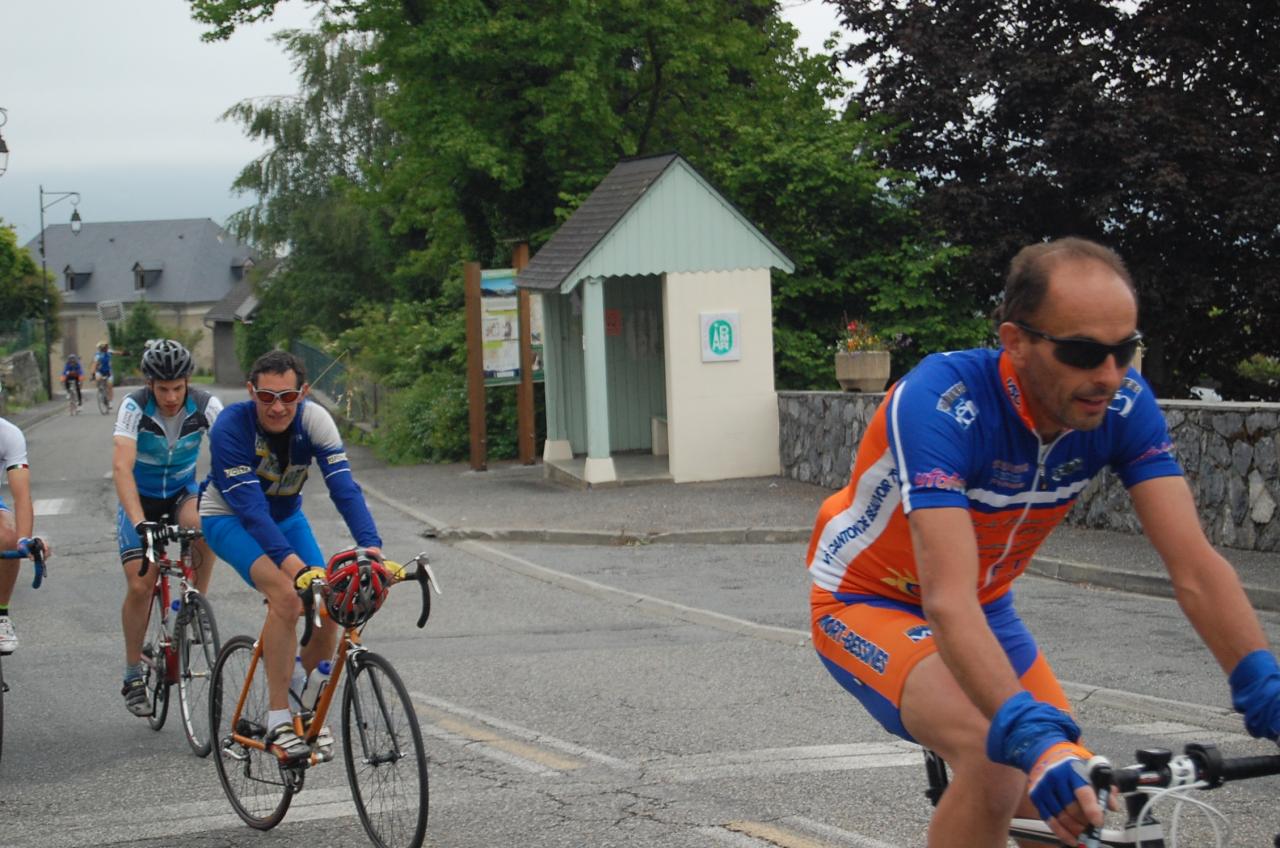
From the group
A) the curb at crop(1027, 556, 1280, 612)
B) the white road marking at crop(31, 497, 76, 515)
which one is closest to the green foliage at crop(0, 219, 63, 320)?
the white road marking at crop(31, 497, 76, 515)

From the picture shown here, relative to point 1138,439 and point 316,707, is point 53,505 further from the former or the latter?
point 1138,439

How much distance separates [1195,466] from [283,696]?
9.76 metres

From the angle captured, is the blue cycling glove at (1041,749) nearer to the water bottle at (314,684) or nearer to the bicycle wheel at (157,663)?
the water bottle at (314,684)

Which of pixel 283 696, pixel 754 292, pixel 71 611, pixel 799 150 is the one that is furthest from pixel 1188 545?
pixel 799 150

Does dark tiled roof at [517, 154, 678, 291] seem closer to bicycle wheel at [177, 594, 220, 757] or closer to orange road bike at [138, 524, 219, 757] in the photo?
orange road bike at [138, 524, 219, 757]

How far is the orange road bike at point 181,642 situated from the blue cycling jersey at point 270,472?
1228mm

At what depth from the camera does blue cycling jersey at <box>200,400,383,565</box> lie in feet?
19.4

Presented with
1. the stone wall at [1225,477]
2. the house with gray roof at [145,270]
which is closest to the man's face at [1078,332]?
the stone wall at [1225,477]

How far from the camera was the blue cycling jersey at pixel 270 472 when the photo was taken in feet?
19.4

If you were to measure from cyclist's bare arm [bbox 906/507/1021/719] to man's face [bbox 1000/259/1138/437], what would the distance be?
0.30 metres

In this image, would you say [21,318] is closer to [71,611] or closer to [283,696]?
[71,611]

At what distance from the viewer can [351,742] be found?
5.64 m

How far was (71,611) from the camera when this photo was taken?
1212 centimetres

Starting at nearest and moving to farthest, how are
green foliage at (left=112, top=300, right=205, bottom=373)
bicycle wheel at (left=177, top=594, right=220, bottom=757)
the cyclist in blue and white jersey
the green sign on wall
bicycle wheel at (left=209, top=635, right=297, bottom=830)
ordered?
bicycle wheel at (left=209, top=635, right=297, bottom=830), bicycle wheel at (left=177, top=594, right=220, bottom=757), the cyclist in blue and white jersey, the green sign on wall, green foliage at (left=112, top=300, right=205, bottom=373)
